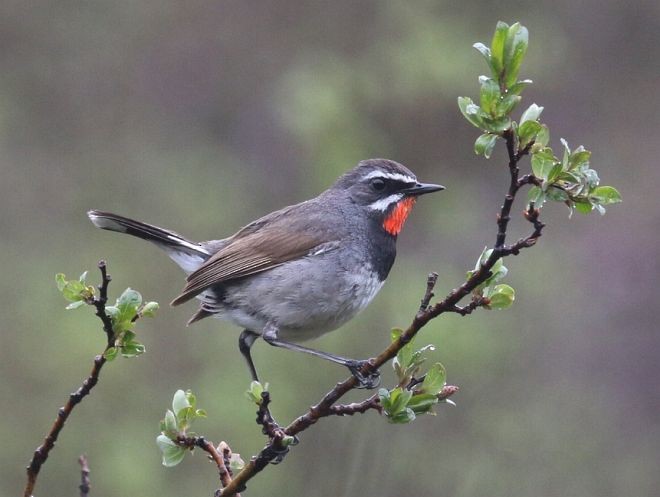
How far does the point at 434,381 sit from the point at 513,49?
1069 mm

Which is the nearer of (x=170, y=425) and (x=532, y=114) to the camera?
(x=532, y=114)

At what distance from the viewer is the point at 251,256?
5.32m

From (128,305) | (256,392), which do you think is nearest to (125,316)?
(128,305)

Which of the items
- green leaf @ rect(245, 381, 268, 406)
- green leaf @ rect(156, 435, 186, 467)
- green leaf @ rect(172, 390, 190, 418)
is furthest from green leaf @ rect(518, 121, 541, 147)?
green leaf @ rect(156, 435, 186, 467)

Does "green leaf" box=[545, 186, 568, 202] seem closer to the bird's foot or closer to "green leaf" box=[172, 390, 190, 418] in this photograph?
the bird's foot

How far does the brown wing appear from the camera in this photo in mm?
5160

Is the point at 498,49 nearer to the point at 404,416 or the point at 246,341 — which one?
the point at 404,416

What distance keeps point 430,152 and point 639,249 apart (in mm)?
2416

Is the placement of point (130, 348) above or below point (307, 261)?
below

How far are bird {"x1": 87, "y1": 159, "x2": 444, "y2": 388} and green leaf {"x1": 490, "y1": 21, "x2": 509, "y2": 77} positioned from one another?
5.90 ft

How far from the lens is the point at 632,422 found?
9883 millimetres

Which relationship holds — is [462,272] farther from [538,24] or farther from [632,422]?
Answer: [538,24]

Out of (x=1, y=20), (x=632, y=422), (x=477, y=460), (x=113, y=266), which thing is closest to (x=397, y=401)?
(x=477, y=460)

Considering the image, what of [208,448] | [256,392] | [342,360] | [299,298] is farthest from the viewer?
[299,298]
